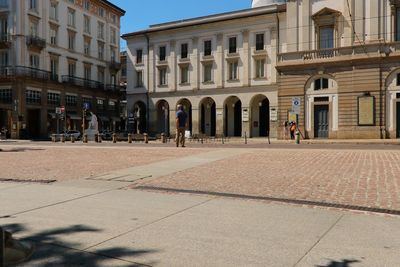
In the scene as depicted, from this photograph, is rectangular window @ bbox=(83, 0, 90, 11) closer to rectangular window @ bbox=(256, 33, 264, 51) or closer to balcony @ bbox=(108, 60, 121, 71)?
balcony @ bbox=(108, 60, 121, 71)

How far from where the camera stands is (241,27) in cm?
4931

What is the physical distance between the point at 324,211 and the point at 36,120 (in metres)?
49.5

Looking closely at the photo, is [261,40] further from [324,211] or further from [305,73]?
[324,211]

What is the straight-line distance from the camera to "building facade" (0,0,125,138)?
154 feet

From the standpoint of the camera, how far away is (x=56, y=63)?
52844mm

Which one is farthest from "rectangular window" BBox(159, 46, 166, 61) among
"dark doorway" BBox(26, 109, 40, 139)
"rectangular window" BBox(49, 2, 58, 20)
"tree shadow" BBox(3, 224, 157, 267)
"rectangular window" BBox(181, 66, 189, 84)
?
"tree shadow" BBox(3, 224, 157, 267)

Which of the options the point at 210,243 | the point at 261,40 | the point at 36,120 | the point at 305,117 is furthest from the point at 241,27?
the point at 210,243

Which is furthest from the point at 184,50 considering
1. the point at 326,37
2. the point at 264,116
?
the point at 326,37

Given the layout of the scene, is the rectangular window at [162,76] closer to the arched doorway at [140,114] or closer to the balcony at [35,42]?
the arched doorway at [140,114]

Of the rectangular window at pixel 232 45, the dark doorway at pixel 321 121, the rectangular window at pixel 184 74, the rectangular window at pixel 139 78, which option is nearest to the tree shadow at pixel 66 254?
the dark doorway at pixel 321 121

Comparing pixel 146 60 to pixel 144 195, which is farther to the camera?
pixel 146 60

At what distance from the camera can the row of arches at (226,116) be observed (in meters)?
51.3

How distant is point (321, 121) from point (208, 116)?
20651 mm

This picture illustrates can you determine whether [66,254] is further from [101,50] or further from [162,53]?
[101,50]
